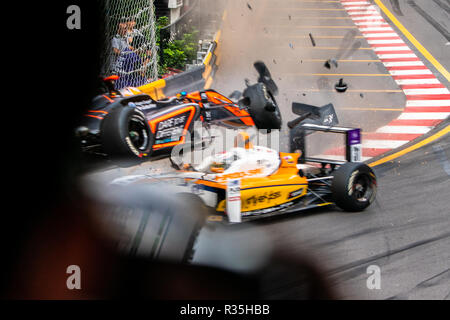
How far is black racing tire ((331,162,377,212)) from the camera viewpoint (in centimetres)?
605

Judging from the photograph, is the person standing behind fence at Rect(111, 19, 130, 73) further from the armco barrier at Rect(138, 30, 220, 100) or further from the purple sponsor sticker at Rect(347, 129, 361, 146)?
the purple sponsor sticker at Rect(347, 129, 361, 146)

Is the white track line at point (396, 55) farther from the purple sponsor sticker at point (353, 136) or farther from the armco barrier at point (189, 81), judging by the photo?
the purple sponsor sticker at point (353, 136)

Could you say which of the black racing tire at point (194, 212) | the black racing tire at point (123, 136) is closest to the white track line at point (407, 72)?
the black racing tire at point (194, 212)

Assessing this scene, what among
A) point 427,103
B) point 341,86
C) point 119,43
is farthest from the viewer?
point 341,86

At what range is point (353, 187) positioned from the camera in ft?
20.2

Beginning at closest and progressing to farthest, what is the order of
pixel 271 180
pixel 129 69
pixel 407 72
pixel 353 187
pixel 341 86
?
pixel 271 180 < pixel 353 187 < pixel 129 69 < pixel 341 86 < pixel 407 72

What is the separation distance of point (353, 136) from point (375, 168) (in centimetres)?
168

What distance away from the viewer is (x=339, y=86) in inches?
440

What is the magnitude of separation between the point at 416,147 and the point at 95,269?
240 inches

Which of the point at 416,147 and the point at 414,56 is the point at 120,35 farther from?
the point at 414,56

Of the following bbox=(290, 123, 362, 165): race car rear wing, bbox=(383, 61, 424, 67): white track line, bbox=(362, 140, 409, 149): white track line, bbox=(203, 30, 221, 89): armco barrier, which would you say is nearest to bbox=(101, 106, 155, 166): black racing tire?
bbox=(290, 123, 362, 165): race car rear wing

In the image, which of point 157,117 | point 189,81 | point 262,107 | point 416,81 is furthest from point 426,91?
point 157,117

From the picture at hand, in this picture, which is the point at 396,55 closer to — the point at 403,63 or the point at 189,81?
the point at 403,63

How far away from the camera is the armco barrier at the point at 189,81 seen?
9.12 meters
